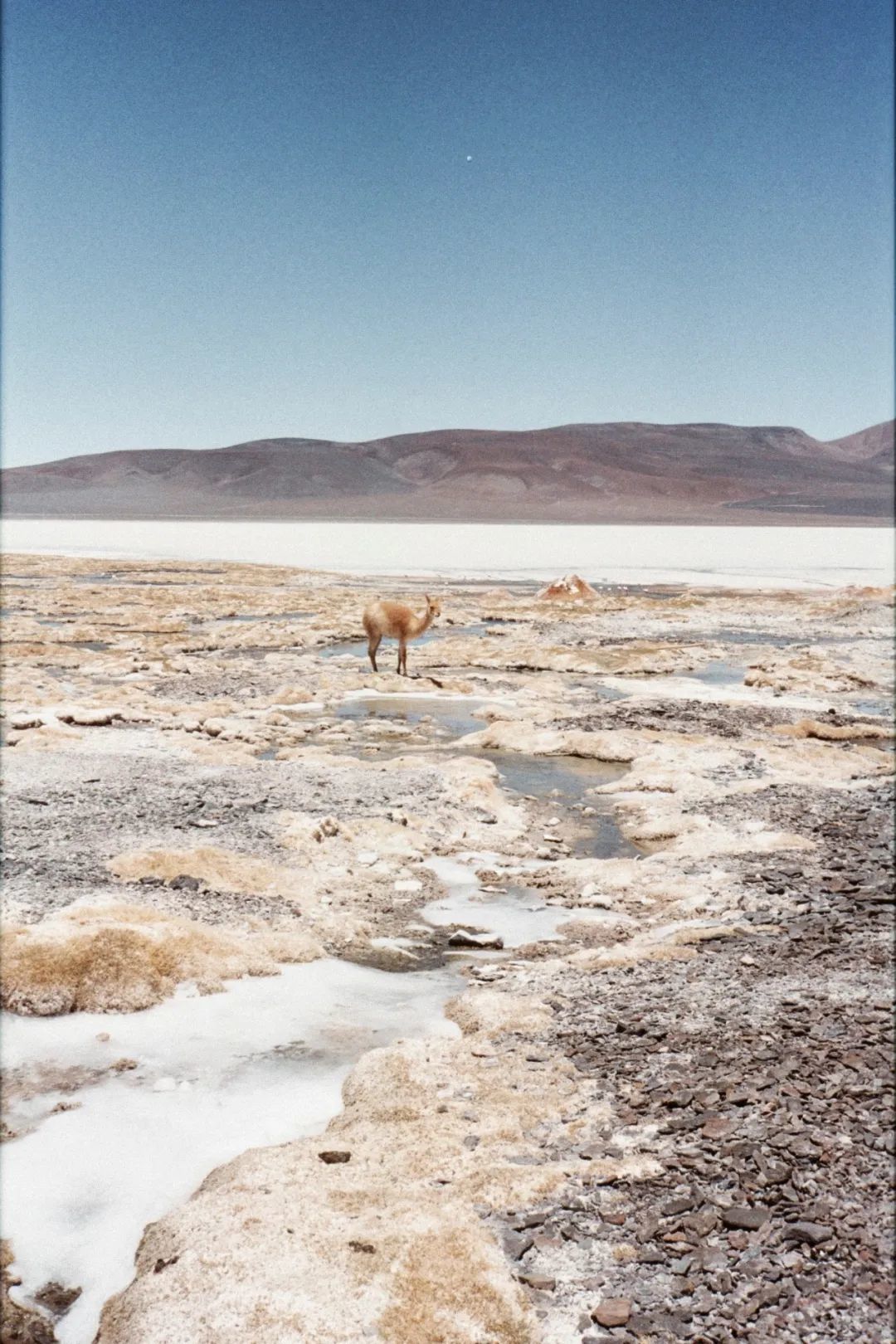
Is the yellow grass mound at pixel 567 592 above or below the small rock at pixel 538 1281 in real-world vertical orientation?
above

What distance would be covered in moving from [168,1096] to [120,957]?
1.73m

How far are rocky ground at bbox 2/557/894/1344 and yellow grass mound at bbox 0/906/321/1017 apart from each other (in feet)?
0.09

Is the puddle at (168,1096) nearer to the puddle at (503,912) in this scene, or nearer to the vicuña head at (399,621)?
the puddle at (503,912)

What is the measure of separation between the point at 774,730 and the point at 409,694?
24.0ft

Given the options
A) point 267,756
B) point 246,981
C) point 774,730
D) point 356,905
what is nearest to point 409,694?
point 267,756

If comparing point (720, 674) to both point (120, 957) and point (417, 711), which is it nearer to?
point (417, 711)

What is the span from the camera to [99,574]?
5706cm

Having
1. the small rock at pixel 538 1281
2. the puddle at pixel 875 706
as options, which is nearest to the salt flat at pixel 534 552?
the puddle at pixel 875 706

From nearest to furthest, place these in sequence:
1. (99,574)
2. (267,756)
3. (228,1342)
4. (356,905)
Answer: (228,1342) < (356,905) < (267,756) < (99,574)

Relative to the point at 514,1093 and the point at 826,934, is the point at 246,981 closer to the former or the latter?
the point at 514,1093

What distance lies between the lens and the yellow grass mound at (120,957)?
23.5 feet

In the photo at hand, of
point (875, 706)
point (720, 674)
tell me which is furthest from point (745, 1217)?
point (720, 674)

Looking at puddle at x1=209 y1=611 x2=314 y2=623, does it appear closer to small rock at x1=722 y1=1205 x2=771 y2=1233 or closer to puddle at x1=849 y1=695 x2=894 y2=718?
puddle at x1=849 y1=695 x2=894 y2=718

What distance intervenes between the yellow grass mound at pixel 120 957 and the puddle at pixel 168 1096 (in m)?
0.14
